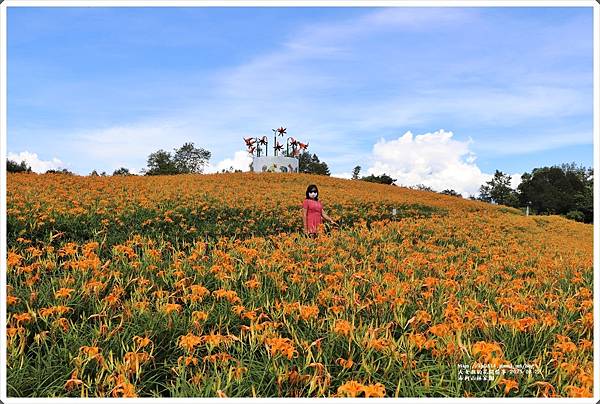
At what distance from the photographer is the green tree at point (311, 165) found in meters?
41.3

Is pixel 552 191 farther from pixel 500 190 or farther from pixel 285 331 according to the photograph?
pixel 285 331

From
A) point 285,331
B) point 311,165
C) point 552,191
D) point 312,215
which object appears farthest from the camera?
point 311,165

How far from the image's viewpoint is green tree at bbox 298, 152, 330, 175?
1626 inches

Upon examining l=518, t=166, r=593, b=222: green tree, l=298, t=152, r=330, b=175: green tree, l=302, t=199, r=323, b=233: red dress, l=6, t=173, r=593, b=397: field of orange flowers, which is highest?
l=298, t=152, r=330, b=175: green tree

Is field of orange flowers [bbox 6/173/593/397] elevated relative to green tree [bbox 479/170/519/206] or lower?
lower

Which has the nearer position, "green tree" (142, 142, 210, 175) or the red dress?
the red dress

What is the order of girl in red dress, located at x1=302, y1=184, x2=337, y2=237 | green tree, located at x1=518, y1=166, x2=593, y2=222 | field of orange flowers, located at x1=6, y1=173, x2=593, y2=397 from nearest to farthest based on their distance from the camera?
1. field of orange flowers, located at x1=6, y1=173, x2=593, y2=397
2. girl in red dress, located at x1=302, y1=184, x2=337, y2=237
3. green tree, located at x1=518, y1=166, x2=593, y2=222

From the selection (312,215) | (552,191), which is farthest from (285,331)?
(552,191)

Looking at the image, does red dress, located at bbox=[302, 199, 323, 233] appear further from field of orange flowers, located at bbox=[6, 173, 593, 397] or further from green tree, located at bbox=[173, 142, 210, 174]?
green tree, located at bbox=[173, 142, 210, 174]

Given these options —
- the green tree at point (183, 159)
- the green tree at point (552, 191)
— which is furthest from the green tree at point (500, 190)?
the green tree at point (183, 159)

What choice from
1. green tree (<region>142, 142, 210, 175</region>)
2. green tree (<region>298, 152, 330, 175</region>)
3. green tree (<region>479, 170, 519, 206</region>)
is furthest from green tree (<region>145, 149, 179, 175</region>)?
green tree (<region>479, 170, 519, 206</region>)

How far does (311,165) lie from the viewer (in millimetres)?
42969

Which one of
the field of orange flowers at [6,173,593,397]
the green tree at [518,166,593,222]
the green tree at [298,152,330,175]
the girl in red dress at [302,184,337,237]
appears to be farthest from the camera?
the green tree at [298,152,330,175]

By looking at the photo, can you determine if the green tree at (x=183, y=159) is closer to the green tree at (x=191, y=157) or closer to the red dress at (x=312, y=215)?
the green tree at (x=191, y=157)
